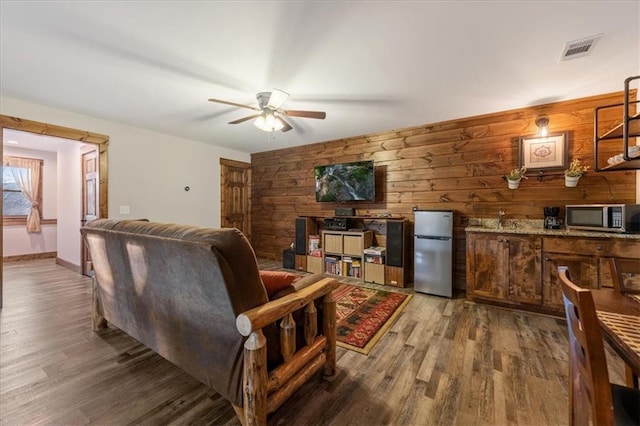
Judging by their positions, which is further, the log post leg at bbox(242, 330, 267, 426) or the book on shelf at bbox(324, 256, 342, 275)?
the book on shelf at bbox(324, 256, 342, 275)

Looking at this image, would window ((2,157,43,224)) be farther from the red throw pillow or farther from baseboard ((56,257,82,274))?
the red throw pillow

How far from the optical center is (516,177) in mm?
3176

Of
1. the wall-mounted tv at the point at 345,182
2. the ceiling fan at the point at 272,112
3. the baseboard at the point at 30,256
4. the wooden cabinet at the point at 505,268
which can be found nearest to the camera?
the ceiling fan at the point at 272,112

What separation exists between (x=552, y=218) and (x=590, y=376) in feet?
9.56

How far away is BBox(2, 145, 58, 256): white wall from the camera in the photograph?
546 cm

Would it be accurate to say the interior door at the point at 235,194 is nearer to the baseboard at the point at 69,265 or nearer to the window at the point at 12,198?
the baseboard at the point at 69,265

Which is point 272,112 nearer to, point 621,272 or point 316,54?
point 316,54

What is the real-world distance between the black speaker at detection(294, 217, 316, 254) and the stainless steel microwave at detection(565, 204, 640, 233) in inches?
141

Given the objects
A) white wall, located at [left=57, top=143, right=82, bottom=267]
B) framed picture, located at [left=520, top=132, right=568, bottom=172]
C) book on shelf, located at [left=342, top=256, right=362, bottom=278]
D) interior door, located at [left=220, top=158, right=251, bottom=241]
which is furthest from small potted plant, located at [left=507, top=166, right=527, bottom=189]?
white wall, located at [left=57, top=143, right=82, bottom=267]

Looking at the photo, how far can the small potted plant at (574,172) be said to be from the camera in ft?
9.42

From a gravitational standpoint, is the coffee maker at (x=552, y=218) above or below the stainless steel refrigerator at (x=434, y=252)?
above

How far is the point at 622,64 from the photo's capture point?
2.28m

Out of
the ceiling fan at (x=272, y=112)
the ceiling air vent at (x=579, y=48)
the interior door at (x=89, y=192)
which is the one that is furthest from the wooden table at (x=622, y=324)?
the interior door at (x=89, y=192)

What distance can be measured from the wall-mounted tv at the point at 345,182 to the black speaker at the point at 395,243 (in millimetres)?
654
